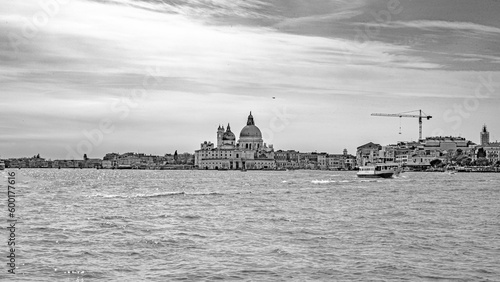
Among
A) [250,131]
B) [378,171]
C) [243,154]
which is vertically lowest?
[378,171]

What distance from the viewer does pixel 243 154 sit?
191 m

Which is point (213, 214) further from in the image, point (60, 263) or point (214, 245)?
point (60, 263)

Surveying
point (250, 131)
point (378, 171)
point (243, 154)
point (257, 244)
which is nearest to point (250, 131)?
point (250, 131)

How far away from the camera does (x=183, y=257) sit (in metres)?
14.6

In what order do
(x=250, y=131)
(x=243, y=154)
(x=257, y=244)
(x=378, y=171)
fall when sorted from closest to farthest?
(x=257, y=244) → (x=378, y=171) → (x=243, y=154) → (x=250, y=131)

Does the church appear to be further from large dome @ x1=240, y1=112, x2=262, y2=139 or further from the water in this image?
the water

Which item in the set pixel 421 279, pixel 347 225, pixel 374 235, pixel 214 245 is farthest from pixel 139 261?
pixel 347 225

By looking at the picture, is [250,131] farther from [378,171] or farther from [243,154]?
[378,171]

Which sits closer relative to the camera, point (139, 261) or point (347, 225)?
point (139, 261)

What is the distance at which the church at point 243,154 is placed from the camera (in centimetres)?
19062

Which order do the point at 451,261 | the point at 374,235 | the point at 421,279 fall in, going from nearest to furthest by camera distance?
the point at 421,279, the point at 451,261, the point at 374,235

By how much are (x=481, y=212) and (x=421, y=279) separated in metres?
14.3

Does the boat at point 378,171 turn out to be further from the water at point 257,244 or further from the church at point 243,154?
the church at point 243,154

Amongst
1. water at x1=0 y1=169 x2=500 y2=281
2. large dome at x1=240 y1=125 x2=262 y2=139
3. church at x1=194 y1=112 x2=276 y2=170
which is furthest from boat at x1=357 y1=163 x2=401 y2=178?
large dome at x1=240 y1=125 x2=262 y2=139
